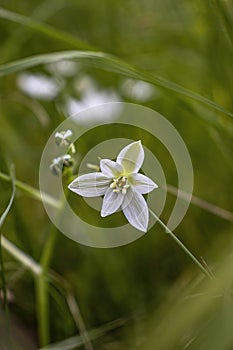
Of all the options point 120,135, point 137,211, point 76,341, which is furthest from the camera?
point 120,135

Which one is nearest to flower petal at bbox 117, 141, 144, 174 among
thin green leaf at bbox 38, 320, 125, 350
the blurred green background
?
the blurred green background

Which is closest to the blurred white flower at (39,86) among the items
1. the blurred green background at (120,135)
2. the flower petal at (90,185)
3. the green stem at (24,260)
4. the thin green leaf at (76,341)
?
the blurred green background at (120,135)

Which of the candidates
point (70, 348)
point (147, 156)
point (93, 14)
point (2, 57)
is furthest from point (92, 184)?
point (93, 14)

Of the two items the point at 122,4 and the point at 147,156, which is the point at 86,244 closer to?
the point at 147,156

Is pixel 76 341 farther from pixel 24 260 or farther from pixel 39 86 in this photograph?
pixel 39 86

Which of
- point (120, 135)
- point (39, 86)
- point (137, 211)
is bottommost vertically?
point (137, 211)

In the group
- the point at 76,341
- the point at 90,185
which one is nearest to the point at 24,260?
the point at 76,341

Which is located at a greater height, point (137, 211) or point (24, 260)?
point (24, 260)

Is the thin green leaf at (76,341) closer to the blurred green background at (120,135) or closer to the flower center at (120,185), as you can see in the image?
the blurred green background at (120,135)
